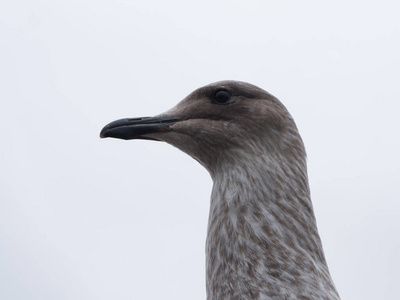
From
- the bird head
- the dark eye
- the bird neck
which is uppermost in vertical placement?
the dark eye

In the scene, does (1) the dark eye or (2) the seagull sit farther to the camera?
(1) the dark eye

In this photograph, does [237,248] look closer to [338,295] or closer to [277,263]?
[277,263]

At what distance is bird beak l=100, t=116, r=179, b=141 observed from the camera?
4820mm

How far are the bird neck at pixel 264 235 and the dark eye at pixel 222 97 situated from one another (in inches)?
20.7

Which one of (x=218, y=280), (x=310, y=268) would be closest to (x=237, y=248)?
(x=218, y=280)

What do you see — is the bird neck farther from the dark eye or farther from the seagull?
Result: the dark eye

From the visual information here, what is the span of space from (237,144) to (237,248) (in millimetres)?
863

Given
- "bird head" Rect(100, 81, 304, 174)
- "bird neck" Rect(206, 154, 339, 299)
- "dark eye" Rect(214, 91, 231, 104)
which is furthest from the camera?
"dark eye" Rect(214, 91, 231, 104)

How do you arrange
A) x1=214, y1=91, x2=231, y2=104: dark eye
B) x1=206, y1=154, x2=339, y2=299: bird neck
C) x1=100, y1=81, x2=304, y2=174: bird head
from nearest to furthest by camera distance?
x1=206, y1=154, x2=339, y2=299: bird neck
x1=100, y1=81, x2=304, y2=174: bird head
x1=214, y1=91, x2=231, y2=104: dark eye

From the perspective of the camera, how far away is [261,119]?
4.62 m

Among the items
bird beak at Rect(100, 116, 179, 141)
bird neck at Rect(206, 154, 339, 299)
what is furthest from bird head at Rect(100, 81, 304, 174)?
bird neck at Rect(206, 154, 339, 299)

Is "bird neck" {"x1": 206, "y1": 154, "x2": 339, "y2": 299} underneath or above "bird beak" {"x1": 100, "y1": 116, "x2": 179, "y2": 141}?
underneath

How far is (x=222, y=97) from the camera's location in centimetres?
477

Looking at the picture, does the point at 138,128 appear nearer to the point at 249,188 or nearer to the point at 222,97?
the point at 222,97
